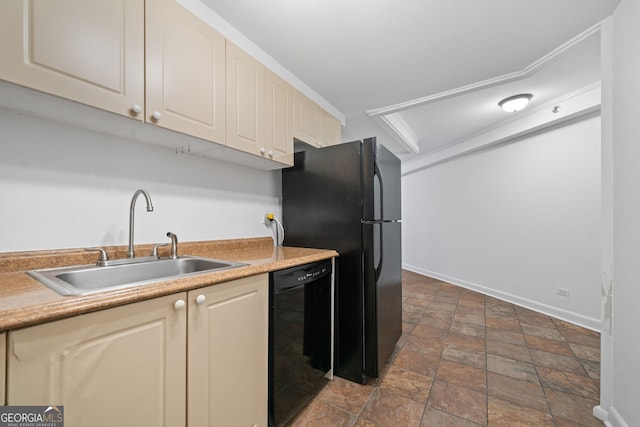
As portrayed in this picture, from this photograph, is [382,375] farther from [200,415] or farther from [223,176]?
[223,176]

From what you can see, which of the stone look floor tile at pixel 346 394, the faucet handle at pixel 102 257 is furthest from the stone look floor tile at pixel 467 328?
the faucet handle at pixel 102 257

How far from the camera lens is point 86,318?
69 centimetres

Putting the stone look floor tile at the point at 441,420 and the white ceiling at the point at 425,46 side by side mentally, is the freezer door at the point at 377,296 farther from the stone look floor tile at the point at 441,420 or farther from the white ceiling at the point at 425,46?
the white ceiling at the point at 425,46

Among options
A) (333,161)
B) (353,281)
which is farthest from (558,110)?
(353,281)

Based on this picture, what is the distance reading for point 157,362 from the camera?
84 cm

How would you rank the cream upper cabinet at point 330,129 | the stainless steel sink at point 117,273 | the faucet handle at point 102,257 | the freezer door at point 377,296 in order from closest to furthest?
the stainless steel sink at point 117,273, the faucet handle at point 102,257, the freezer door at point 377,296, the cream upper cabinet at point 330,129

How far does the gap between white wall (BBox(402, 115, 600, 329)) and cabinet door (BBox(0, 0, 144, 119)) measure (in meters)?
4.04

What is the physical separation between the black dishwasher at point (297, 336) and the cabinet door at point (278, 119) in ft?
2.87

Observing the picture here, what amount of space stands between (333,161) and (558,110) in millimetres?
2856

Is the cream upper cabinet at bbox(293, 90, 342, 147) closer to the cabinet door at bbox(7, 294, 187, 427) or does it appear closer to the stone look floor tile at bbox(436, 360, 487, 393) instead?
the cabinet door at bbox(7, 294, 187, 427)

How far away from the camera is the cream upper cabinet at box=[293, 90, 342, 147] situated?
2096mm

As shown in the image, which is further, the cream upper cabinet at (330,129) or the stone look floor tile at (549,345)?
the cream upper cabinet at (330,129)

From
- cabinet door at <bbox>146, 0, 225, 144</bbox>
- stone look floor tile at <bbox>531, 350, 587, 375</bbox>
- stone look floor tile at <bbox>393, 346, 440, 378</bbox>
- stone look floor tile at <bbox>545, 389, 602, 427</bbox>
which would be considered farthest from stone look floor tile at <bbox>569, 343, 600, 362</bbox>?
cabinet door at <bbox>146, 0, 225, 144</bbox>

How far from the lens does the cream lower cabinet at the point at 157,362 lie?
63 cm
